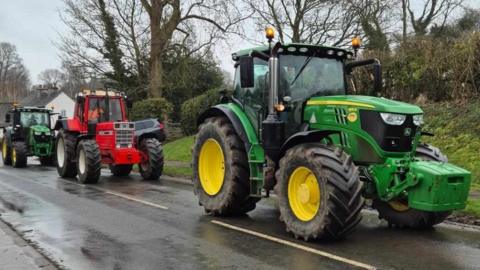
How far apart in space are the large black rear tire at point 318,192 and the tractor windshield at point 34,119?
735 inches

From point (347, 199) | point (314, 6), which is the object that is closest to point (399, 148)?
point (347, 199)

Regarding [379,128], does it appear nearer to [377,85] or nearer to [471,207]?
[377,85]

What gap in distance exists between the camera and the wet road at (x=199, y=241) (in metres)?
6.12

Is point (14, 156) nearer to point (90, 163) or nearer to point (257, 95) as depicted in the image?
point (90, 163)

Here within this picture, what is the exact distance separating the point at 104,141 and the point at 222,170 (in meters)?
7.21

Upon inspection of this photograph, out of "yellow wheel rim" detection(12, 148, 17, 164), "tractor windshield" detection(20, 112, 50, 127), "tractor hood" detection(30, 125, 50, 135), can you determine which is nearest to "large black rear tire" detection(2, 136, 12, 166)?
"yellow wheel rim" detection(12, 148, 17, 164)

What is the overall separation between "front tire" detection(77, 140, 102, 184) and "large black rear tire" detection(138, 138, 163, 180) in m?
1.44

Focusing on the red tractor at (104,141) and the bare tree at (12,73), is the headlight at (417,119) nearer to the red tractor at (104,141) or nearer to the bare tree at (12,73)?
the red tractor at (104,141)

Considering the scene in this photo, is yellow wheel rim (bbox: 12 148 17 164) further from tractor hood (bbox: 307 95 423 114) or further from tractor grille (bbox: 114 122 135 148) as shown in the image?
tractor hood (bbox: 307 95 423 114)

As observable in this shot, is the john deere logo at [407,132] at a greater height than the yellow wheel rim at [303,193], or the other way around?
the john deere logo at [407,132]

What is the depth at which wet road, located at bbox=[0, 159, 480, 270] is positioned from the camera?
6125 mm

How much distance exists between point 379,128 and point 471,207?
3.31 meters

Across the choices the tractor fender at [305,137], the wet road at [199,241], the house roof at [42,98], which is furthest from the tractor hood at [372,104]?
the house roof at [42,98]

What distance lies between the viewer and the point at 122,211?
9734 millimetres
